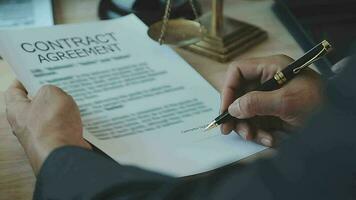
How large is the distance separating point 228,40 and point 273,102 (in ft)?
0.83

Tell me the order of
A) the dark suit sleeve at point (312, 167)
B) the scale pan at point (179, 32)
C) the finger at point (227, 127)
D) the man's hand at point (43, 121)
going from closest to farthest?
1. the dark suit sleeve at point (312, 167)
2. the man's hand at point (43, 121)
3. the finger at point (227, 127)
4. the scale pan at point (179, 32)

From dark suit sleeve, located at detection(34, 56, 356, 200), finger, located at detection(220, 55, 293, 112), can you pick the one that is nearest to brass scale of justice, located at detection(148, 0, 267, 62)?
finger, located at detection(220, 55, 293, 112)

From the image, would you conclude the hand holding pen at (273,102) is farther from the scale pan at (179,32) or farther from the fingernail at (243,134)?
the scale pan at (179,32)

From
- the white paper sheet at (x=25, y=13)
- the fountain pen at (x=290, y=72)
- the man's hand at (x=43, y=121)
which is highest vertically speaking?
the fountain pen at (x=290, y=72)

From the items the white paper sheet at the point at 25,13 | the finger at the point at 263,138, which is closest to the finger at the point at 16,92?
the white paper sheet at the point at 25,13

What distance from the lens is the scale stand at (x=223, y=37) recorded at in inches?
42.0

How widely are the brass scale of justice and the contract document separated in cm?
2

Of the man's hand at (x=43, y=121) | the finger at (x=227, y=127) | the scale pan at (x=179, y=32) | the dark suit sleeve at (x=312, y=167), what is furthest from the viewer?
the scale pan at (x=179, y=32)

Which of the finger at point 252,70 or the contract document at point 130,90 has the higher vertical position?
the finger at point 252,70

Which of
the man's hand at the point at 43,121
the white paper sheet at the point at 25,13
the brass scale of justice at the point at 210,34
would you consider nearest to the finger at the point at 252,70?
the brass scale of justice at the point at 210,34

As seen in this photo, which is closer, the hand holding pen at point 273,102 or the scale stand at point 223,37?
the hand holding pen at point 273,102

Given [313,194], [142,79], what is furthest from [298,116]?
[313,194]

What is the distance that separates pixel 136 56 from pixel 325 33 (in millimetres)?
331

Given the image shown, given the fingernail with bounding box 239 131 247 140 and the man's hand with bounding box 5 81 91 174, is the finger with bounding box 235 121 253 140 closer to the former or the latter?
the fingernail with bounding box 239 131 247 140
